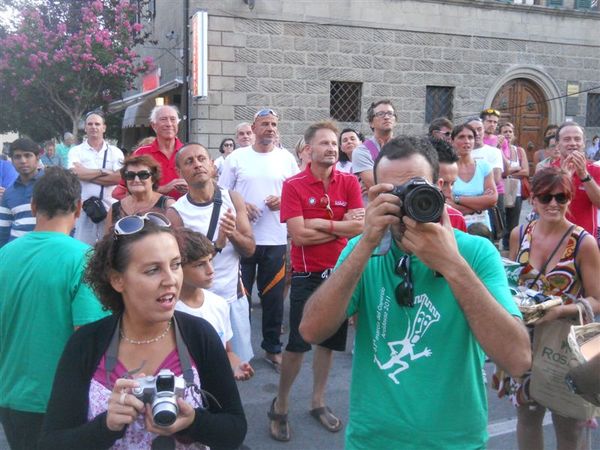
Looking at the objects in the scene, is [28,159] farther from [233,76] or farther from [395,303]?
[233,76]

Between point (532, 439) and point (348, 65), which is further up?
point (348, 65)

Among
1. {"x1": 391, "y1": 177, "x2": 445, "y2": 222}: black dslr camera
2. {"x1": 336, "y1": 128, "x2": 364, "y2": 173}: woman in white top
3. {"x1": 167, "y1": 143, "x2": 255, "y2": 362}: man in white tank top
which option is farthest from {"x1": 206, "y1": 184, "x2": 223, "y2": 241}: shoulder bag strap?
{"x1": 336, "y1": 128, "x2": 364, "y2": 173}: woman in white top

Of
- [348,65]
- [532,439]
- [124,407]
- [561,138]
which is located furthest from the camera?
[348,65]

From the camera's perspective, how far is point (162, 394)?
5.46ft

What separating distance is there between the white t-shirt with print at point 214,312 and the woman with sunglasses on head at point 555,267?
1580 mm

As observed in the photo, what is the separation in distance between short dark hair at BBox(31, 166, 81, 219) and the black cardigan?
83 cm

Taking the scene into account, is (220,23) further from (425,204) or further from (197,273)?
(425,204)

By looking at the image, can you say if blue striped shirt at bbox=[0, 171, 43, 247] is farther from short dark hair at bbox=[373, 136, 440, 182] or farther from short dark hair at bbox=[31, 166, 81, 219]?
short dark hair at bbox=[373, 136, 440, 182]

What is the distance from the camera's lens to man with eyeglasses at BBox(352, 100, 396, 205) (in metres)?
5.30

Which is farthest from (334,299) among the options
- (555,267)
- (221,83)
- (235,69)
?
(235,69)

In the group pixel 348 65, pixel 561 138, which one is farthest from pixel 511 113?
pixel 561 138

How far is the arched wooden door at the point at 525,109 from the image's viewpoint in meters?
14.0

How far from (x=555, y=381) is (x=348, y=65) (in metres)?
10.3

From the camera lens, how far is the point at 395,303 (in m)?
1.87
